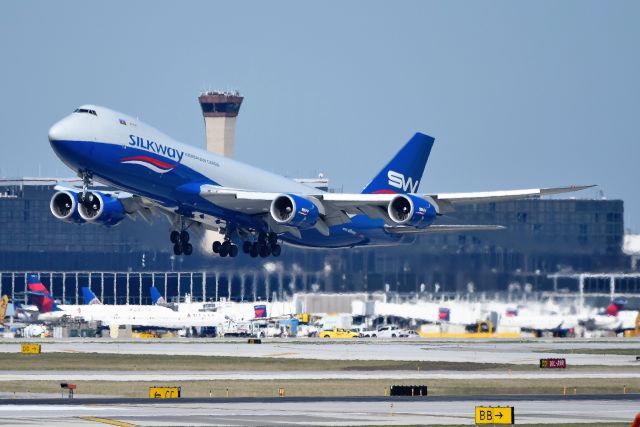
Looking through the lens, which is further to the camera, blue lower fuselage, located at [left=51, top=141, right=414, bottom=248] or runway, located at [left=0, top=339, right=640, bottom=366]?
runway, located at [left=0, top=339, right=640, bottom=366]

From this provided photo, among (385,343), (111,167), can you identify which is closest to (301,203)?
(111,167)

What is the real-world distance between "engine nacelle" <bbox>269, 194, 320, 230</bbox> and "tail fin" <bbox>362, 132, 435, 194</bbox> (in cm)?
932

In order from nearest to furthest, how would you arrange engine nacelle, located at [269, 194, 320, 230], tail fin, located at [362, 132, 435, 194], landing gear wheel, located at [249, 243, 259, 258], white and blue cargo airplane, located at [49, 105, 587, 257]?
white and blue cargo airplane, located at [49, 105, 587, 257] → engine nacelle, located at [269, 194, 320, 230] → landing gear wheel, located at [249, 243, 259, 258] → tail fin, located at [362, 132, 435, 194]

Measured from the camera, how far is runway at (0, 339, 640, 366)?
74312 millimetres

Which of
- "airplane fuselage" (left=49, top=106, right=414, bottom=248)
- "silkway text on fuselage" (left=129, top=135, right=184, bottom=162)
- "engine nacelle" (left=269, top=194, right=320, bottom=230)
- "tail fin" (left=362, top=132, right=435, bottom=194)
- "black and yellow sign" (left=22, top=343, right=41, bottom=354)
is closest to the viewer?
"airplane fuselage" (left=49, top=106, right=414, bottom=248)

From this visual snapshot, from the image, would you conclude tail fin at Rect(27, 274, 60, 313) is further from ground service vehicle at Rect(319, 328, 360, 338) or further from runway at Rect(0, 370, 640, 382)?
runway at Rect(0, 370, 640, 382)

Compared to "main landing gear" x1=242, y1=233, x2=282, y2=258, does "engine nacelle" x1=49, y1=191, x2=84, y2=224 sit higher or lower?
higher

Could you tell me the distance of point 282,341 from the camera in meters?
95.8

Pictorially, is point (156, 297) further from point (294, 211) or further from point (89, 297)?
point (294, 211)

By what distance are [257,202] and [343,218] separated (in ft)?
16.6

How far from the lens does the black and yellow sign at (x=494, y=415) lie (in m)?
41.2

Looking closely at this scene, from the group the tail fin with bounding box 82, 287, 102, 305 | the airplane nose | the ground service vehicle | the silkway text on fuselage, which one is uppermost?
the airplane nose

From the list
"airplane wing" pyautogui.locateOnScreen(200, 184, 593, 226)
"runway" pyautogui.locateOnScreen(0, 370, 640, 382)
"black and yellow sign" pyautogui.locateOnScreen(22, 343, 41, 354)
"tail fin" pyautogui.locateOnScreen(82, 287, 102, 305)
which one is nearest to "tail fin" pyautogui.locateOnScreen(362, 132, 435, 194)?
"airplane wing" pyautogui.locateOnScreen(200, 184, 593, 226)

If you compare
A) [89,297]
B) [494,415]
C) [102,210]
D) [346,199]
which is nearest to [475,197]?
[346,199]
